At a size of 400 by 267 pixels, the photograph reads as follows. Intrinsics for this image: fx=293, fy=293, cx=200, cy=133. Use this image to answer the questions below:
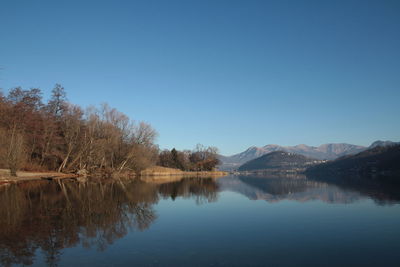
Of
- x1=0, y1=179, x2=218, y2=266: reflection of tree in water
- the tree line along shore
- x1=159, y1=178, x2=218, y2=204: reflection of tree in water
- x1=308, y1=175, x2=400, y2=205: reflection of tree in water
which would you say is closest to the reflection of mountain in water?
x1=308, y1=175, x2=400, y2=205: reflection of tree in water

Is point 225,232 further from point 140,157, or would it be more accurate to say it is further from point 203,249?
point 140,157

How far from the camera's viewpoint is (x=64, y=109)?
6506cm

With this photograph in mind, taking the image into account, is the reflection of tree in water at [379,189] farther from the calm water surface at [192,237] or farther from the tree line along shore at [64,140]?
the tree line along shore at [64,140]

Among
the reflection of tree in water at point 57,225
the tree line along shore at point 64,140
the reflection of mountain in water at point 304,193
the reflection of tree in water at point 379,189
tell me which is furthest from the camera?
the tree line along shore at point 64,140

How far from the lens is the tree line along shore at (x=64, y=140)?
5259cm

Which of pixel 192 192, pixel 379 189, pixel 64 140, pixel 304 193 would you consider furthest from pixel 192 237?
pixel 64 140

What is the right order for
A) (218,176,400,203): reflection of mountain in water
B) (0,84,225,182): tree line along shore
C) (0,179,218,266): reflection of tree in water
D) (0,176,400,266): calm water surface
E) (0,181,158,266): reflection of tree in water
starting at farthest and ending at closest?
(0,84,225,182): tree line along shore → (218,176,400,203): reflection of mountain in water → (0,181,158,266): reflection of tree in water → (0,179,218,266): reflection of tree in water → (0,176,400,266): calm water surface

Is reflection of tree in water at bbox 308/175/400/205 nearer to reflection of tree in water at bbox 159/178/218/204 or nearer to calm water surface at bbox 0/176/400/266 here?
calm water surface at bbox 0/176/400/266

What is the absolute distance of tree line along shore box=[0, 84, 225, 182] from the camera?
5259cm

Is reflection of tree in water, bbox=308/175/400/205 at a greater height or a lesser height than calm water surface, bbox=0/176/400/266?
lesser

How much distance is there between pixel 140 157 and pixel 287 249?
222 feet

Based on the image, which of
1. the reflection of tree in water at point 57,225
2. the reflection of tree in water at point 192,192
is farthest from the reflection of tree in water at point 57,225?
the reflection of tree in water at point 192,192

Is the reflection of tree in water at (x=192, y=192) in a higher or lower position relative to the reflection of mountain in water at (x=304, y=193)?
higher

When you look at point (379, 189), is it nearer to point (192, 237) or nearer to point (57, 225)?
point (192, 237)
